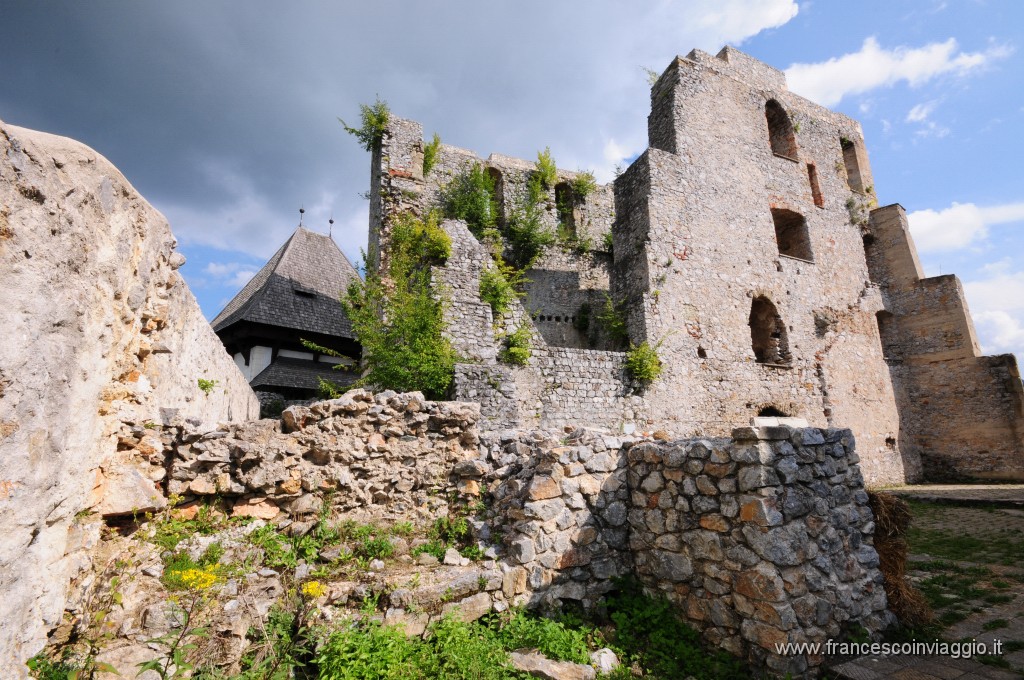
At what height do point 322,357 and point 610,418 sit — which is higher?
point 322,357

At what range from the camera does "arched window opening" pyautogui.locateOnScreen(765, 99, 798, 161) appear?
15.4m

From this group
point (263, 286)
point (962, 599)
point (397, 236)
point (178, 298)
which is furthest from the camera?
point (263, 286)

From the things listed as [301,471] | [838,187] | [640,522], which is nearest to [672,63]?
[838,187]

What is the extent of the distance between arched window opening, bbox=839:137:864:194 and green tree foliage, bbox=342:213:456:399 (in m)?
15.4

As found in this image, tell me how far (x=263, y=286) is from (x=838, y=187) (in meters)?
19.1

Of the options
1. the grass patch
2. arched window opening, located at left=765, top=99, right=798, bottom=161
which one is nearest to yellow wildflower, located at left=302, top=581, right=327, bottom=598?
the grass patch

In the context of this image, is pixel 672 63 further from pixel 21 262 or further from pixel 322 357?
pixel 21 262

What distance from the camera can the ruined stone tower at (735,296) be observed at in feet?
32.7

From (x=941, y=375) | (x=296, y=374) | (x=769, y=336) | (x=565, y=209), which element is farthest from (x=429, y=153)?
(x=941, y=375)

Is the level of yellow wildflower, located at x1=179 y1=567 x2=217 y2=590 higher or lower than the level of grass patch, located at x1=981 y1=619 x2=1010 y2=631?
higher

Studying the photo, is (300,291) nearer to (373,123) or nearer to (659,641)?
(373,123)

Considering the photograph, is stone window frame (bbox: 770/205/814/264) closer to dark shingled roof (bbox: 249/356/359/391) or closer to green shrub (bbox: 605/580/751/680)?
green shrub (bbox: 605/580/751/680)

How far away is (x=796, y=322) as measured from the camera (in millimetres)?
13289

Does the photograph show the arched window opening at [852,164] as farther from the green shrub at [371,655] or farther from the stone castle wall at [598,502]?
the green shrub at [371,655]
